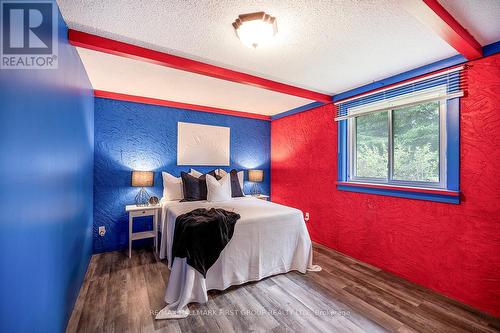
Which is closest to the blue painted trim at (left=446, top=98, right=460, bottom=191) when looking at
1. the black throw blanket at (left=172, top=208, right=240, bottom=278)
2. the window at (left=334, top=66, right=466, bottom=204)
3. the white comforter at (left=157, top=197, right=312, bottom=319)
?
the window at (left=334, top=66, right=466, bottom=204)

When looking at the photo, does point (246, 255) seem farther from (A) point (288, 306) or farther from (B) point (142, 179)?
(B) point (142, 179)

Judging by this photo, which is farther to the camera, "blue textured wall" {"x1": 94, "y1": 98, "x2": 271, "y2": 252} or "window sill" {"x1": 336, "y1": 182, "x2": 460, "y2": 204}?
"blue textured wall" {"x1": 94, "y1": 98, "x2": 271, "y2": 252}

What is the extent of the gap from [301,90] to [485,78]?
1839 mm

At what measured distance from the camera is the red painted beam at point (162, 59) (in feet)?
6.20

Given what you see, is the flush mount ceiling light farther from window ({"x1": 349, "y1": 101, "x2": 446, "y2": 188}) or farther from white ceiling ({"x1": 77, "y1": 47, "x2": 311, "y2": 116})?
window ({"x1": 349, "y1": 101, "x2": 446, "y2": 188})

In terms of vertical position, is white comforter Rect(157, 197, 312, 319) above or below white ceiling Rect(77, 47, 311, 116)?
below

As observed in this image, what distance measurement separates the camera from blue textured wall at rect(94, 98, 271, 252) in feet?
10.8

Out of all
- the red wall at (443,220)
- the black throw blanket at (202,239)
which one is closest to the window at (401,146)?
the red wall at (443,220)

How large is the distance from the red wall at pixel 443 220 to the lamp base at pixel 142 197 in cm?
276

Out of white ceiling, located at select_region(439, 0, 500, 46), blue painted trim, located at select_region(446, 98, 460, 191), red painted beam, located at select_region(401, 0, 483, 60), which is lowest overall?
blue painted trim, located at select_region(446, 98, 460, 191)

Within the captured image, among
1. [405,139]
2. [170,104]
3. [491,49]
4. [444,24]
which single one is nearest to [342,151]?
[405,139]

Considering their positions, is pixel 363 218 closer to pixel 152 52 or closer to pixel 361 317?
pixel 361 317

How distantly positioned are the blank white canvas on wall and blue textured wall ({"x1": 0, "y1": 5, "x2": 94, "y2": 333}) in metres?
2.01

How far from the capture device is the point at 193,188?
341cm
